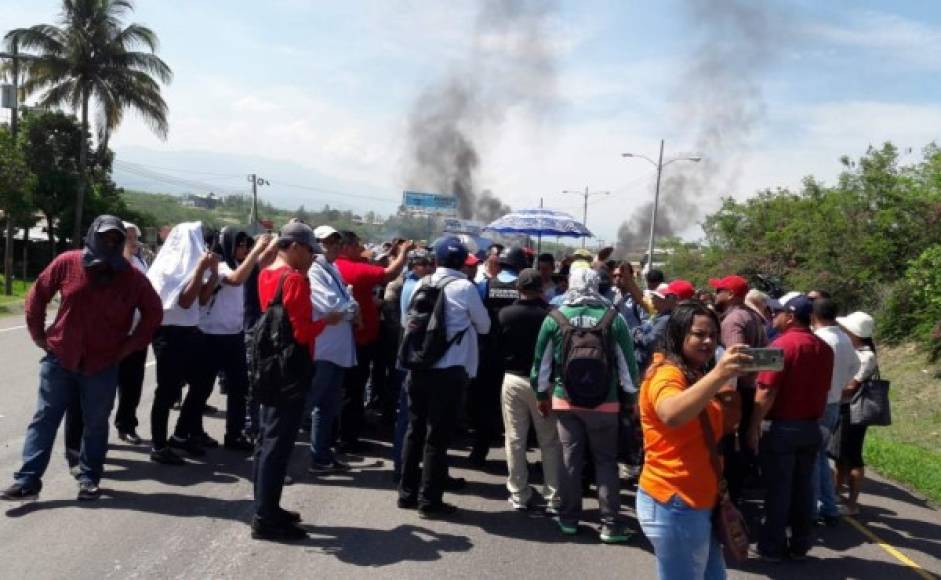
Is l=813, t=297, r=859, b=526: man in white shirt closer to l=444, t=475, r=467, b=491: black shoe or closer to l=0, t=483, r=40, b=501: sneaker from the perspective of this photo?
l=444, t=475, r=467, b=491: black shoe

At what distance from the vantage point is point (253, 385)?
5.04 meters

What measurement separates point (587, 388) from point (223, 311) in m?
3.26

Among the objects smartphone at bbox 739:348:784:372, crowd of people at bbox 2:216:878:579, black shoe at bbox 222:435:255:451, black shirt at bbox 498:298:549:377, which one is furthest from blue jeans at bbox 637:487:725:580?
black shoe at bbox 222:435:255:451

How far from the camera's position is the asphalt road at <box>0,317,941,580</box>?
4.62 m

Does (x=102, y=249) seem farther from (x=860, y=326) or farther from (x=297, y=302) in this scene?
(x=860, y=326)

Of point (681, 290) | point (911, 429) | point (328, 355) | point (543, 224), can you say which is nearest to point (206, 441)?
point (328, 355)

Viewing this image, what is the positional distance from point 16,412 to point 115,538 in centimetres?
412

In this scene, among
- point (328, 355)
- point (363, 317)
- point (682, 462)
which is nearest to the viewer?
point (682, 462)

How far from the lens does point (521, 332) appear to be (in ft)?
19.9

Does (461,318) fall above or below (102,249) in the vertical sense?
below

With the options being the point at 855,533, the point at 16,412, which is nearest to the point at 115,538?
the point at 16,412

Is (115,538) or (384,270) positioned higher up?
(384,270)

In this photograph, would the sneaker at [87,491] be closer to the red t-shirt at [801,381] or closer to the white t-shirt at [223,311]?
the white t-shirt at [223,311]

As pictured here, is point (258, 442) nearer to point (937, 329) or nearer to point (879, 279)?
point (937, 329)
